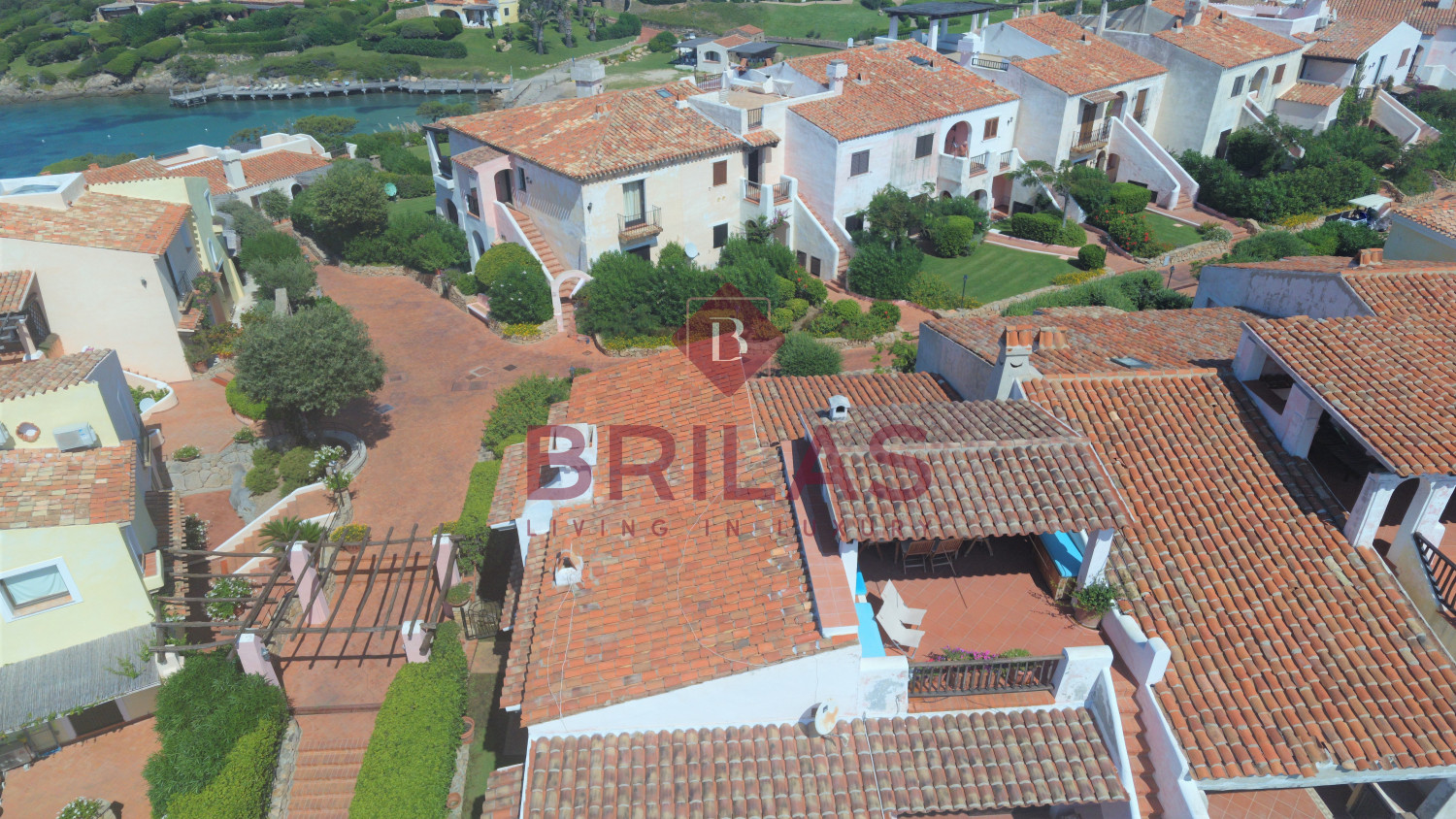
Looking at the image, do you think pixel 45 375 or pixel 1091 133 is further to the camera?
pixel 1091 133

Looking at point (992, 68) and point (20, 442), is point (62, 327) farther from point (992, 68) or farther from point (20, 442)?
point (992, 68)

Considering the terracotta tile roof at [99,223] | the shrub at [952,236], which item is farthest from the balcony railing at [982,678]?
the shrub at [952,236]

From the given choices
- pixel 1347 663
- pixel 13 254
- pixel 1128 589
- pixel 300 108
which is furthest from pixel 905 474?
pixel 300 108

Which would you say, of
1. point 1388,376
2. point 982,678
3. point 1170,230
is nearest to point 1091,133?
point 1170,230

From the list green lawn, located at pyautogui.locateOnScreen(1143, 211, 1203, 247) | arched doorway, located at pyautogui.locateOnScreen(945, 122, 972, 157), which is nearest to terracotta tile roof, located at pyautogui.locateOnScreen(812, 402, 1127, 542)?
arched doorway, located at pyautogui.locateOnScreen(945, 122, 972, 157)

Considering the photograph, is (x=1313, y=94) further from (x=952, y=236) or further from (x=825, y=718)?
(x=825, y=718)

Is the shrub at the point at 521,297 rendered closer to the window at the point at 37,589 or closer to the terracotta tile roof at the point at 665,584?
the terracotta tile roof at the point at 665,584
